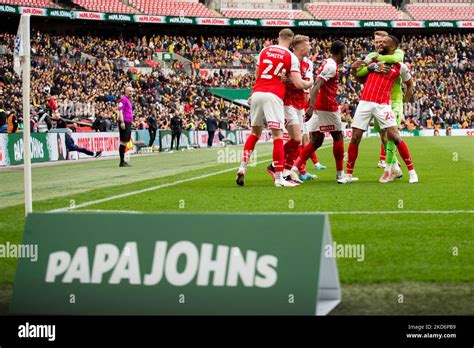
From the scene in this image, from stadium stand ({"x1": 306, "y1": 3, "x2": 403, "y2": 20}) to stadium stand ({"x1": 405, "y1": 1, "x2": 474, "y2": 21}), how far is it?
6.07 feet

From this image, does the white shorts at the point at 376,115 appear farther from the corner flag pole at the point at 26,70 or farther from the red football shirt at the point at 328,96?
the corner flag pole at the point at 26,70

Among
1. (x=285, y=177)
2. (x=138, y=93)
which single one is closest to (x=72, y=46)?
(x=138, y=93)

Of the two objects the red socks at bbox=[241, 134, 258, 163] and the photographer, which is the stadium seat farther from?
the red socks at bbox=[241, 134, 258, 163]

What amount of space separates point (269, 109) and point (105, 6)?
5075 centimetres

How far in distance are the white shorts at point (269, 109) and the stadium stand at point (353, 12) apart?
59164mm

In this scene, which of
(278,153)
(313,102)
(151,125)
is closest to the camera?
(278,153)

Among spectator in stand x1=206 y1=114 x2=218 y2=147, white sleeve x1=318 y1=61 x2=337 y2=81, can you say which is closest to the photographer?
spectator in stand x1=206 y1=114 x2=218 y2=147

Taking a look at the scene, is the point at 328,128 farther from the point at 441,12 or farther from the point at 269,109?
the point at 441,12

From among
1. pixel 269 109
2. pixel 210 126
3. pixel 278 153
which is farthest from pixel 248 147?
pixel 210 126

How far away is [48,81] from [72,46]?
9818mm

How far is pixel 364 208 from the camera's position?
9.58 m

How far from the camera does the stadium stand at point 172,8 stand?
64500 mm
